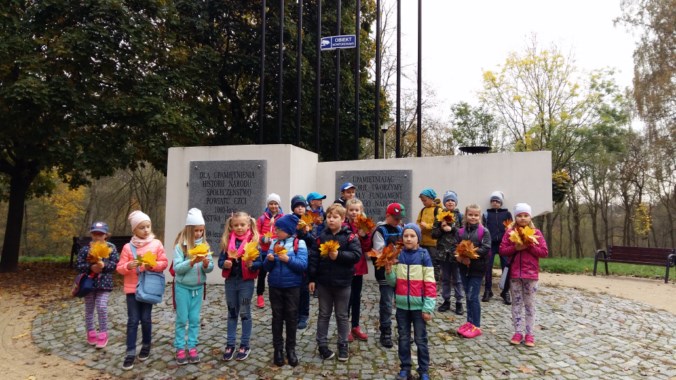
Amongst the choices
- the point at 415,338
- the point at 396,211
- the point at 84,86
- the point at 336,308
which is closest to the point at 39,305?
the point at 84,86

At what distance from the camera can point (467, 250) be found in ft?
15.9

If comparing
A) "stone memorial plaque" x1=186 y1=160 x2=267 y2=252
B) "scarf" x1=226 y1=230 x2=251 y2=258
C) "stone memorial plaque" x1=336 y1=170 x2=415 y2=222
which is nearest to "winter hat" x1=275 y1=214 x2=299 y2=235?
"scarf" x1=226 y1=230 x2=251 y2=258

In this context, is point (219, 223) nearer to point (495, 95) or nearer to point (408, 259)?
point (408, 259)

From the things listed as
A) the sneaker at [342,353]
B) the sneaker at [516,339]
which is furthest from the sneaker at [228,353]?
the sneaker at [516,339]

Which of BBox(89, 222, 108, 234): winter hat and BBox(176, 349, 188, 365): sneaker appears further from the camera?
BBox(89, 222, 108, 234): winter hat

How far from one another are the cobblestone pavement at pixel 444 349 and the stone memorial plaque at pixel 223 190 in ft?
6.02

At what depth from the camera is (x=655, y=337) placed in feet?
18.0

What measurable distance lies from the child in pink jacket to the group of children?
0.01 meters

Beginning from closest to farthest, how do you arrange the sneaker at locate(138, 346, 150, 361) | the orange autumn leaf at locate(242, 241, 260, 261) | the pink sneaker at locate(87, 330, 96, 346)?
the orange autumn leaf at locate(242, 241, 260, 261)
the sneaker at locate(138, 346, 150, 361)
the pink sneaker at locate(87, 330, 96, 346)

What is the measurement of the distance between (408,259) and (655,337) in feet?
13.4

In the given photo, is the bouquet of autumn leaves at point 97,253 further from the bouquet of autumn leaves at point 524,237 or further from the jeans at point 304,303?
the bouquet of autumn leaves at point 524,237

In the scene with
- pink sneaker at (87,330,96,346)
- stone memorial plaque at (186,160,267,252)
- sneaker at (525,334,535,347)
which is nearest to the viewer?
sneaker at (525,334,535,347)

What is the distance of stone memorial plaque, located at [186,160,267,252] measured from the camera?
7715mm

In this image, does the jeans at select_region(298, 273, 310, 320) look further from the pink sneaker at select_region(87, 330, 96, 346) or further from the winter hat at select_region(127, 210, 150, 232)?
the pink sneaker at select_region(87, 330, 96, 346)
